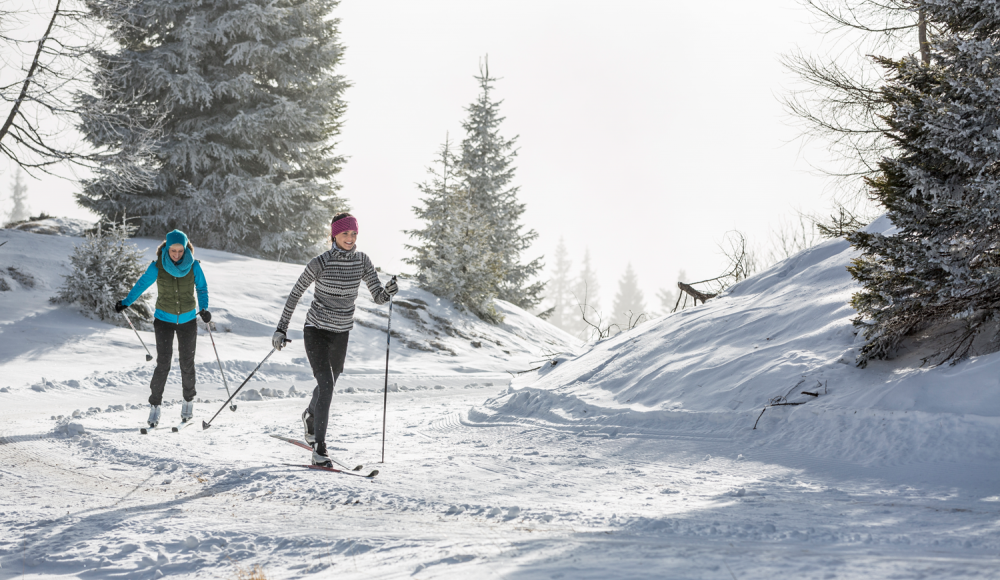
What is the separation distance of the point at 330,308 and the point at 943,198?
17.9 ft

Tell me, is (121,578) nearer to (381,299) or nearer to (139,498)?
(139,498)

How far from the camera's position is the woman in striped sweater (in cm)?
559

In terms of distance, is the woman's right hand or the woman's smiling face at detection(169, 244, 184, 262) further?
the woman's smiling face at detection(169, 244, 184, 262)

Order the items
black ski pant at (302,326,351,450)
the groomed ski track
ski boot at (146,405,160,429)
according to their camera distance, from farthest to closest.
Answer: ski boot at (146,405,160,429)
black ski pant at (302,326,351,450)
the groomed ski track

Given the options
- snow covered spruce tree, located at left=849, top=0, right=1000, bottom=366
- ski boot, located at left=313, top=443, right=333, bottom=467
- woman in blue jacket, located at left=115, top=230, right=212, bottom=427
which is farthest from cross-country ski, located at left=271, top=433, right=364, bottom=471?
snow covered spruce tree, located at left=849, top=0, right=1000, bottom=366

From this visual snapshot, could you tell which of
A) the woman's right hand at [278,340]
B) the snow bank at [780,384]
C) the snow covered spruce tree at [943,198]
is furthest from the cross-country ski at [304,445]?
the snow covered spruce tree at [943,198]

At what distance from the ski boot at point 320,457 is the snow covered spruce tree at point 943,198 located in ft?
16.2

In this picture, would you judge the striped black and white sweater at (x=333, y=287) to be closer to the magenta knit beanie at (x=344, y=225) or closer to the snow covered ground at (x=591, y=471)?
the magenta knit beanie at (x=344, y=225)

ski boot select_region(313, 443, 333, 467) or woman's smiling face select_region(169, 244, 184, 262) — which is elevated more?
woman's smiling face select_region(169, 244, 184, 262)

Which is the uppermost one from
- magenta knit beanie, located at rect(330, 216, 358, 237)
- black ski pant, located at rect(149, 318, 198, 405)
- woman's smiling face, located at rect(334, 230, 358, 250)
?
magenta knit beanie, located at rect(330, 216, 358, 237)

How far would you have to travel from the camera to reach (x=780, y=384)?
5859 millimetres

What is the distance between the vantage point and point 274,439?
6496 millimetres

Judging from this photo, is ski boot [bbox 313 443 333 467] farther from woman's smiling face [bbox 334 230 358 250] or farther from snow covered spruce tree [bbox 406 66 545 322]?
snow covered spruce tree [bbox 406 66 545 322]

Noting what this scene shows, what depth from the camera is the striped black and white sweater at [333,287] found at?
5.69 m
